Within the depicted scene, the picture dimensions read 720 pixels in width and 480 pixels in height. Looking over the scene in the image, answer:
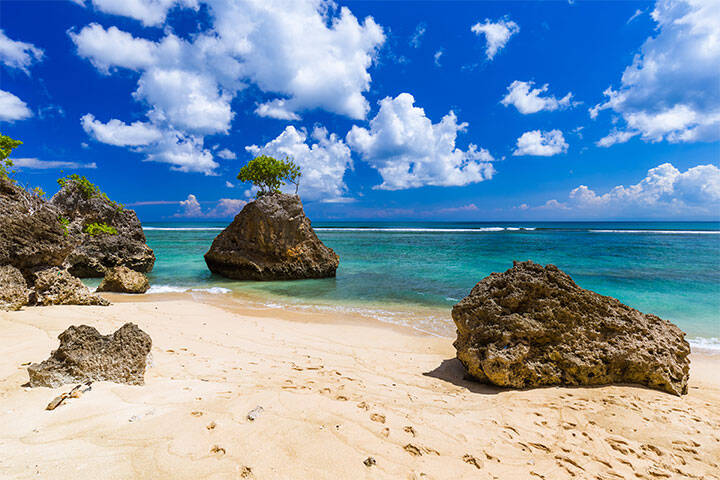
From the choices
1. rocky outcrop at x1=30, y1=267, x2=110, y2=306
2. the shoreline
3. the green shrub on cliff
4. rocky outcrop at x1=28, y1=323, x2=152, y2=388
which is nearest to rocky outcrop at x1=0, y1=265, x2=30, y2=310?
rocky outcrop at x1=30, y1=267, x2=110, y2=306

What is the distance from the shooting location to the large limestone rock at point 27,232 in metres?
7.26

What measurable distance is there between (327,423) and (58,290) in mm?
8585

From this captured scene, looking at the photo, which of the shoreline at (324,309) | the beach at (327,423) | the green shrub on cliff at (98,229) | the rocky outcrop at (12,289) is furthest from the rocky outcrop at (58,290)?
the green shrub on cliff at (98,229)

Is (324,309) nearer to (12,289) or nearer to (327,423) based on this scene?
(12,289)

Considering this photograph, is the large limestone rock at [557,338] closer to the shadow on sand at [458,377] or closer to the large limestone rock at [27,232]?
the shadow on sand at [458,377]

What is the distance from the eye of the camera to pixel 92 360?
3.55 metres

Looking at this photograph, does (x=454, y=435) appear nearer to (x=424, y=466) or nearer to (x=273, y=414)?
(x=424, y=466)

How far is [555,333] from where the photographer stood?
5012 mm

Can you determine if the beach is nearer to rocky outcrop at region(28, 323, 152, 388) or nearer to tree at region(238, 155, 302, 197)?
rocky outcrop at region(28, 323, 152, 388)

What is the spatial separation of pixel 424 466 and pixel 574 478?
53.6 inches

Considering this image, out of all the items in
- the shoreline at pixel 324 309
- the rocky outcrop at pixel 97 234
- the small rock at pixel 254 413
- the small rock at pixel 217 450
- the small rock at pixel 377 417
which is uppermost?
the rocky outcrop at pixel 97 234

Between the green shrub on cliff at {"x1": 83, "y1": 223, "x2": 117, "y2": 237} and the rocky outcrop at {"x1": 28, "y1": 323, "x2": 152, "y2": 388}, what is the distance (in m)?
15.0

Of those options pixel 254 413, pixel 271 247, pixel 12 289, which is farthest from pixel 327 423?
pixel 271 247

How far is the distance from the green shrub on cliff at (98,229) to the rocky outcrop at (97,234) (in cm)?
8
